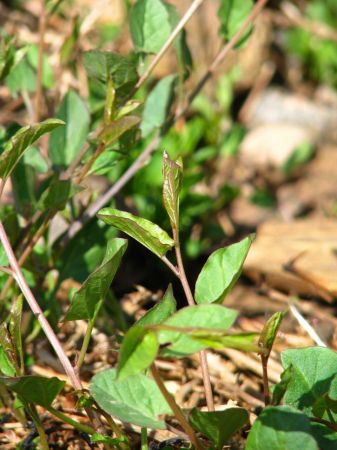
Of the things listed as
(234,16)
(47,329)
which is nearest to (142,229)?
(47,329)

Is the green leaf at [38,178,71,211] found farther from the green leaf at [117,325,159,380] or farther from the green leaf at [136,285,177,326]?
the green leaf at [117,325,159,380]

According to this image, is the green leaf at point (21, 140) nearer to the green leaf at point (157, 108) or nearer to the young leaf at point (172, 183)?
the young leaf at point (172, 183)

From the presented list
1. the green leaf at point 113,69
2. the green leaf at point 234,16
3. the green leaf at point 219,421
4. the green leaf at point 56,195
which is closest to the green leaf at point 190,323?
the green leaf at point 219,421

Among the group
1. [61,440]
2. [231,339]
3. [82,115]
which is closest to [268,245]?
[82,115]

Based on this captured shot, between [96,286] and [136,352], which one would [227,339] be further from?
[96,286]

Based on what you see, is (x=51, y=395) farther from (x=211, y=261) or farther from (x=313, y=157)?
(x=313, y=157)
